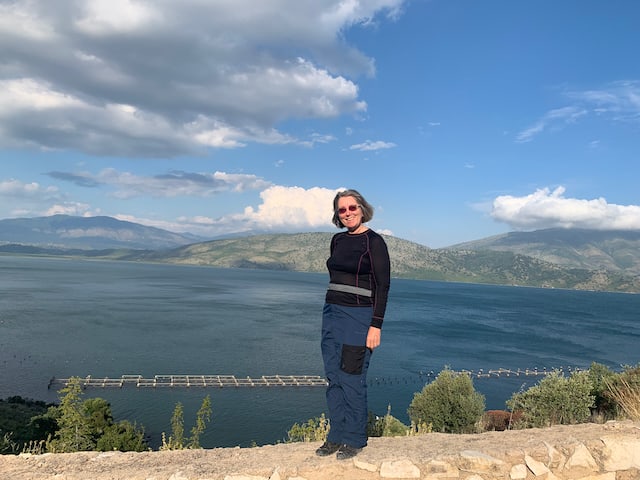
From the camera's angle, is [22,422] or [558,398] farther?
[22,422]

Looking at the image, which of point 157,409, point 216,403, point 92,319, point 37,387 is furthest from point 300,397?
point 92,319


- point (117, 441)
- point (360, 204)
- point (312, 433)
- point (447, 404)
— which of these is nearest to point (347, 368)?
point (360, 204)

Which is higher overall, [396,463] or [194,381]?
[396,463]

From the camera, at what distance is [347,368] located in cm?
586

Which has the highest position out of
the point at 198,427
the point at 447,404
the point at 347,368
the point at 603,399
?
the point at 347,368

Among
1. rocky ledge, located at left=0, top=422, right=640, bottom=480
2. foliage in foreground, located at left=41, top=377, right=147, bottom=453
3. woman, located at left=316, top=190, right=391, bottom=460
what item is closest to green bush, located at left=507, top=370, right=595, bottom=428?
rocky ledge, located at left=0, top=422, right=640, bottom=480

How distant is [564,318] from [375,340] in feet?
585

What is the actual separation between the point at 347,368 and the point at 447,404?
105ft

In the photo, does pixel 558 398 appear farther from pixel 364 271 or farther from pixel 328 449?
pixel 364 271

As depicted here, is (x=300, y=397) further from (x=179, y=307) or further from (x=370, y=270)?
(x=179, y=307)

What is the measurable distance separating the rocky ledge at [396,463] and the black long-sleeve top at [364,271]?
2.02 metres

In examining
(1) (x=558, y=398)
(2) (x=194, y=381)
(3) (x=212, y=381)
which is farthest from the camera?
(3) (x=212, y=381)

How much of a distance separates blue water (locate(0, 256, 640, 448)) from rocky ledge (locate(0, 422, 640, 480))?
38142 millimetres

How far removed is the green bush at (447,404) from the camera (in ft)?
107
